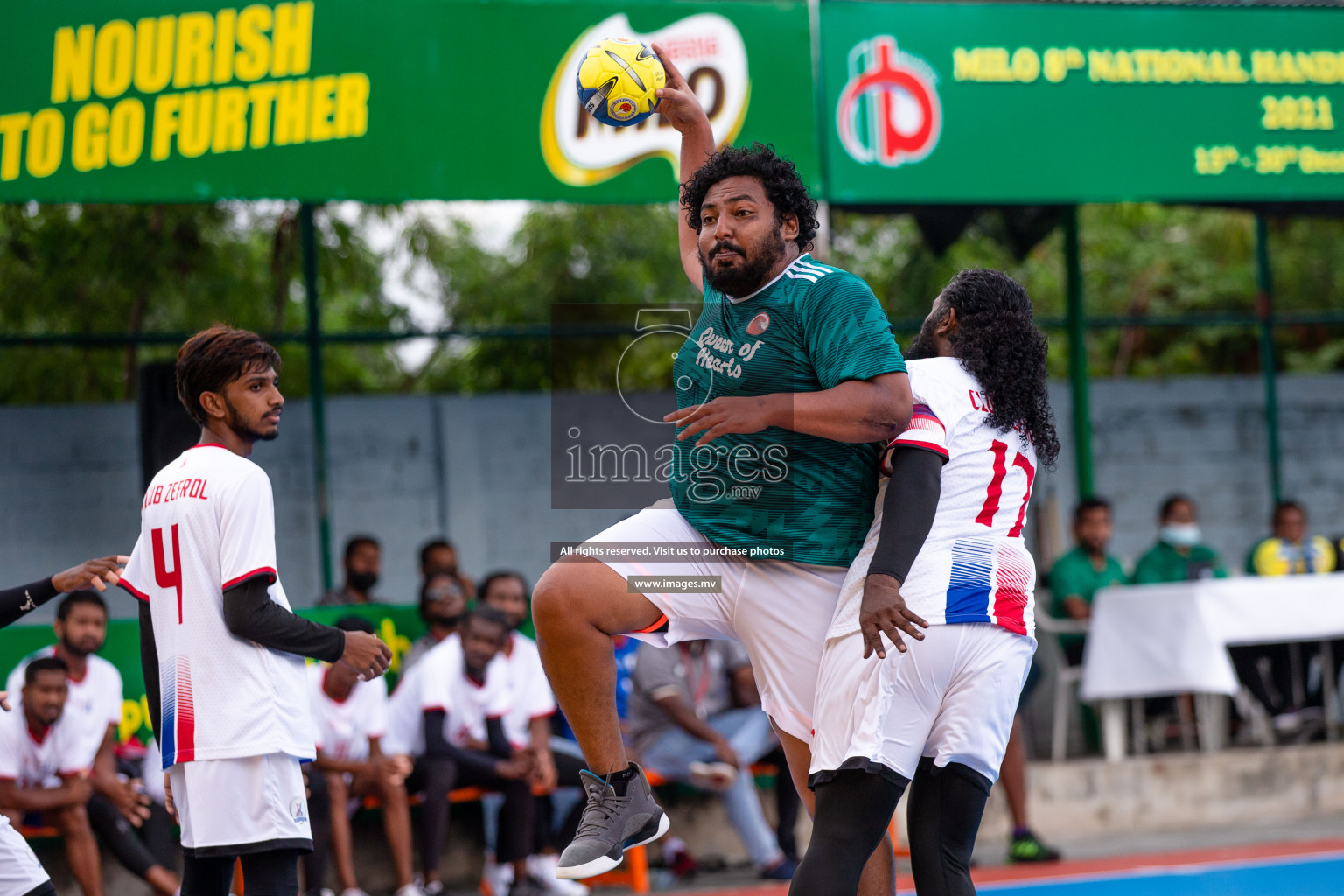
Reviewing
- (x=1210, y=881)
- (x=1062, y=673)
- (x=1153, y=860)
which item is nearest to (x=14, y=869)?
(x=1210, y=881)

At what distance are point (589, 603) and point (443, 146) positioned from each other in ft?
17.3

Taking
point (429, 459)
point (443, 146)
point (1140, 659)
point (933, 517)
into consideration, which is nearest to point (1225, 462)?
point (1140, 659)

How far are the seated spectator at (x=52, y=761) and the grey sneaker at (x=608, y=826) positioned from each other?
14.4ft

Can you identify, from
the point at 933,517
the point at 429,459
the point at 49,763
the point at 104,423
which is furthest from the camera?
the point at 429,459

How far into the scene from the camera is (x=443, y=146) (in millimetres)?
8344

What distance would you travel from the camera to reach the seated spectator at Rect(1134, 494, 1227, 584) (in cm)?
984

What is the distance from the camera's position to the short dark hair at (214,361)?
13.8 feet

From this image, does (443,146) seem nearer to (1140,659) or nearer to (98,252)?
(98,252)

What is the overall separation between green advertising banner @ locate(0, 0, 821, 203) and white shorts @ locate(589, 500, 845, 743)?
199 inches

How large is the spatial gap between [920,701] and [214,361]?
220 centimetres

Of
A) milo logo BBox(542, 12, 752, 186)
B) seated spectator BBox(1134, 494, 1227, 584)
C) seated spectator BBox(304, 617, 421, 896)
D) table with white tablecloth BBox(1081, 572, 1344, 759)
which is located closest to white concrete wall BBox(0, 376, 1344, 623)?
seated spectator BBox(1134, 494, 1227, 584)

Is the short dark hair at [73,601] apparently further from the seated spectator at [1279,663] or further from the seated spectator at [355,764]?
the seated spectator at [1279,663]

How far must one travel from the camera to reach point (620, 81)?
4109 mm

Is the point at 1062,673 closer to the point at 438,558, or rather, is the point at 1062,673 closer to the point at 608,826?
the point at 438,558
